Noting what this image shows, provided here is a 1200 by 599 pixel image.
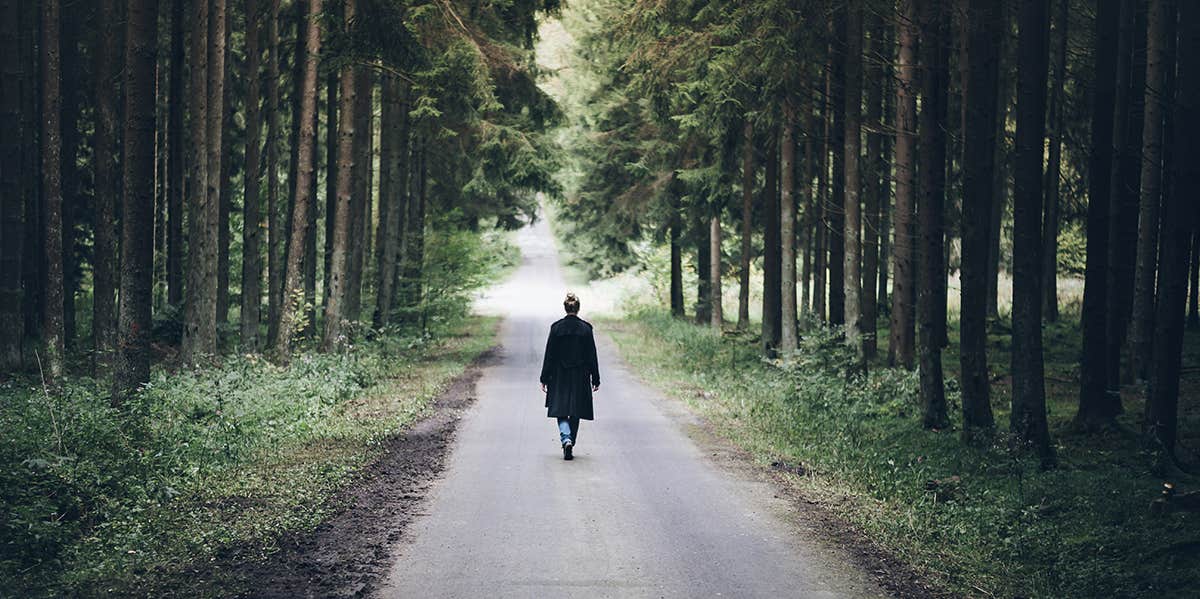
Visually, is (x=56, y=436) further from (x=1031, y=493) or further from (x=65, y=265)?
(x=65, y=265)

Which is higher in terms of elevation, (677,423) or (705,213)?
(705,213)

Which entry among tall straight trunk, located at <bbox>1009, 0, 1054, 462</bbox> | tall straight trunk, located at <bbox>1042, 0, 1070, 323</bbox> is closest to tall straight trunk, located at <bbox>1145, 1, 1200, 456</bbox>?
tall straight trunk, located at <bbox>1009, 0, 1054, 462</bbox>

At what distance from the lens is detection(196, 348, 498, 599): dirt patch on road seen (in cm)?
738

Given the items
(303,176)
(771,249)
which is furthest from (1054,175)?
(303,176)

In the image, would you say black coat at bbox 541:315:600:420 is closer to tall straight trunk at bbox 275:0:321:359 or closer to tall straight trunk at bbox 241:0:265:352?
tall straight trunk at bbox 275:0:321:359

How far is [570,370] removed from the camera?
1377cm

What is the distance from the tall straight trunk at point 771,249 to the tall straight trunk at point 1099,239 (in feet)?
31.2

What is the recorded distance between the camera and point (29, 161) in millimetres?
25609

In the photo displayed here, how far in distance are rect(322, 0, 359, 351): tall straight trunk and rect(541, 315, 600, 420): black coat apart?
10.7 m

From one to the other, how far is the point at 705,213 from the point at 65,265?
18120 millimetres

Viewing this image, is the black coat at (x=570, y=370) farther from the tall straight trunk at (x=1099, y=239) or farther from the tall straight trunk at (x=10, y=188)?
the tall straight trunk at (x=10, y=188)

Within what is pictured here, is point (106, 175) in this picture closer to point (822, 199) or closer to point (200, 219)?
point (200, 219)

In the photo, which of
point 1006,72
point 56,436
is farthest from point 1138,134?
point 56,436

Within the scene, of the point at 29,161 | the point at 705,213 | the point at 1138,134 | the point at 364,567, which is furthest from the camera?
the point at 705,213
